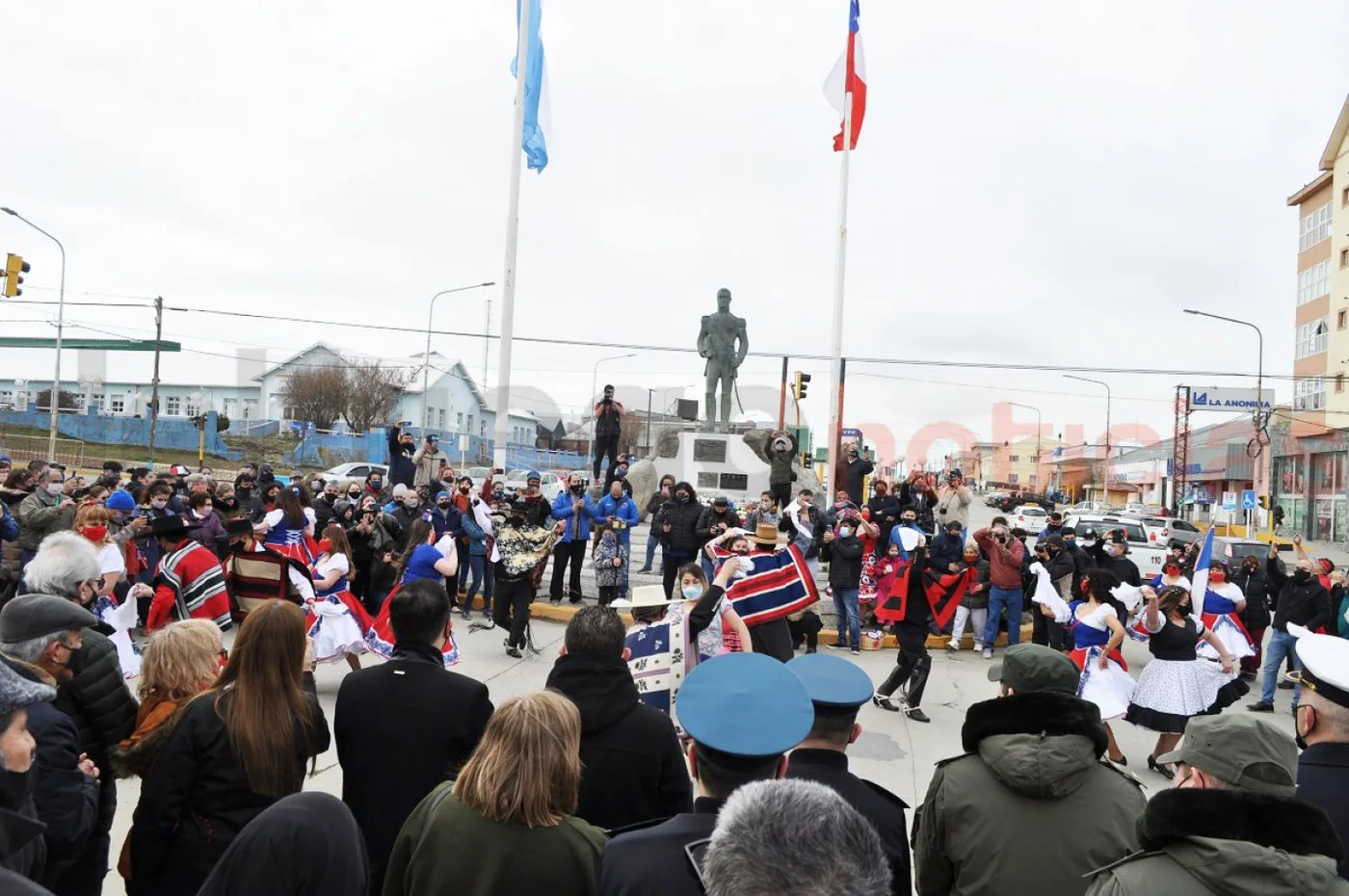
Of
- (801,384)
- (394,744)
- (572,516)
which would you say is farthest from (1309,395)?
(394,744)

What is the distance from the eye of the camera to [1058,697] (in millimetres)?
2779

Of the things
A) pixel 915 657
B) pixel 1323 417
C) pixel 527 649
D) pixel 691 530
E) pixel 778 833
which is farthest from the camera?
pixel 1323 417

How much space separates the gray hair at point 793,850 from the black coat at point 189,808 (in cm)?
190

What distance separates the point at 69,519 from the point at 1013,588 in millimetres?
10807

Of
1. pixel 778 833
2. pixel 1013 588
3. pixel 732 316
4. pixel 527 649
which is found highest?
pixel 732 316

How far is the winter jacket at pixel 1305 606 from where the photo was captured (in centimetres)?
998

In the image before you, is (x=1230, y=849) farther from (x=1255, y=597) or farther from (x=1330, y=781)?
(x=1255, y=597)

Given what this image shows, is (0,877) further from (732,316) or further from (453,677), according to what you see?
(732,316)

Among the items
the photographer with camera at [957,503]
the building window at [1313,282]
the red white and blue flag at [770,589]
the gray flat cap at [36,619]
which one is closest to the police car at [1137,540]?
the photographer with camera at [957,503]

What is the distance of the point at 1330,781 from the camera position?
2.87 m

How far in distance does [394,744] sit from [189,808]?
2.20 feet

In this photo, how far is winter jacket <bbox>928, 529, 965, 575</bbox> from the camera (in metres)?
10.5

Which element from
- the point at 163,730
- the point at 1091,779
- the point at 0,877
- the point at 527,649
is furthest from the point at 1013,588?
the point at 0,877

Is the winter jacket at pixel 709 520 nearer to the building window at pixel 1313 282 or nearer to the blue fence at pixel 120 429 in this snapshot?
the building window at pixel 1313 282
